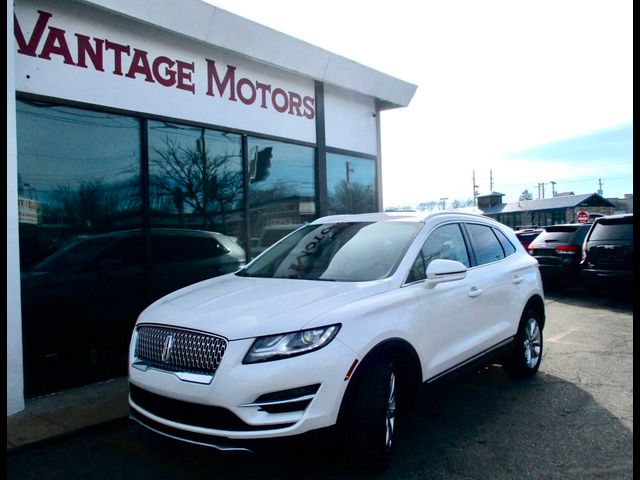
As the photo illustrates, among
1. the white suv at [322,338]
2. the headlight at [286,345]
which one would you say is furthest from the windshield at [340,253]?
the headlight at [286,345]

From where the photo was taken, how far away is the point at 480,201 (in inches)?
1976

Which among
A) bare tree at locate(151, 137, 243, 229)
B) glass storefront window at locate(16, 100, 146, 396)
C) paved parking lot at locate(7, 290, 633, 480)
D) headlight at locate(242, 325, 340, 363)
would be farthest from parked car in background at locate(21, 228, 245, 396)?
headlight at locate(242, 325, 340, 363)

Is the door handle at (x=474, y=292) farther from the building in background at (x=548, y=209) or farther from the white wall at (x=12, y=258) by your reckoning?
the building in background at (x=548, y=209)

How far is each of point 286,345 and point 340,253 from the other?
1.44m

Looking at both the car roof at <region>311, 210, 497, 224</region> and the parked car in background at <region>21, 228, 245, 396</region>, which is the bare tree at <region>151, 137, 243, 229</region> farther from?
the car roof at <region>311, 210, 497, 224</region>

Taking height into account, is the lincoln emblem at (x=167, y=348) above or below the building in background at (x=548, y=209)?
below

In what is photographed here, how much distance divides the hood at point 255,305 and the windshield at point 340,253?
0.22 m

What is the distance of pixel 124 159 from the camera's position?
5.87 metres

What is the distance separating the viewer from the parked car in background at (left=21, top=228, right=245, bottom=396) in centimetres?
509

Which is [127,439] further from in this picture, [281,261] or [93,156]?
[93,156]

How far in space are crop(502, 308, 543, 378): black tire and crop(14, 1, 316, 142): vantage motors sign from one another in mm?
4566

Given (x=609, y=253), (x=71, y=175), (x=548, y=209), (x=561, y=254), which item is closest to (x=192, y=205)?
(x=71, y=175)

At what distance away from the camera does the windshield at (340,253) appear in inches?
155

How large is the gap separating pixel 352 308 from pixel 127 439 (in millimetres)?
2233
